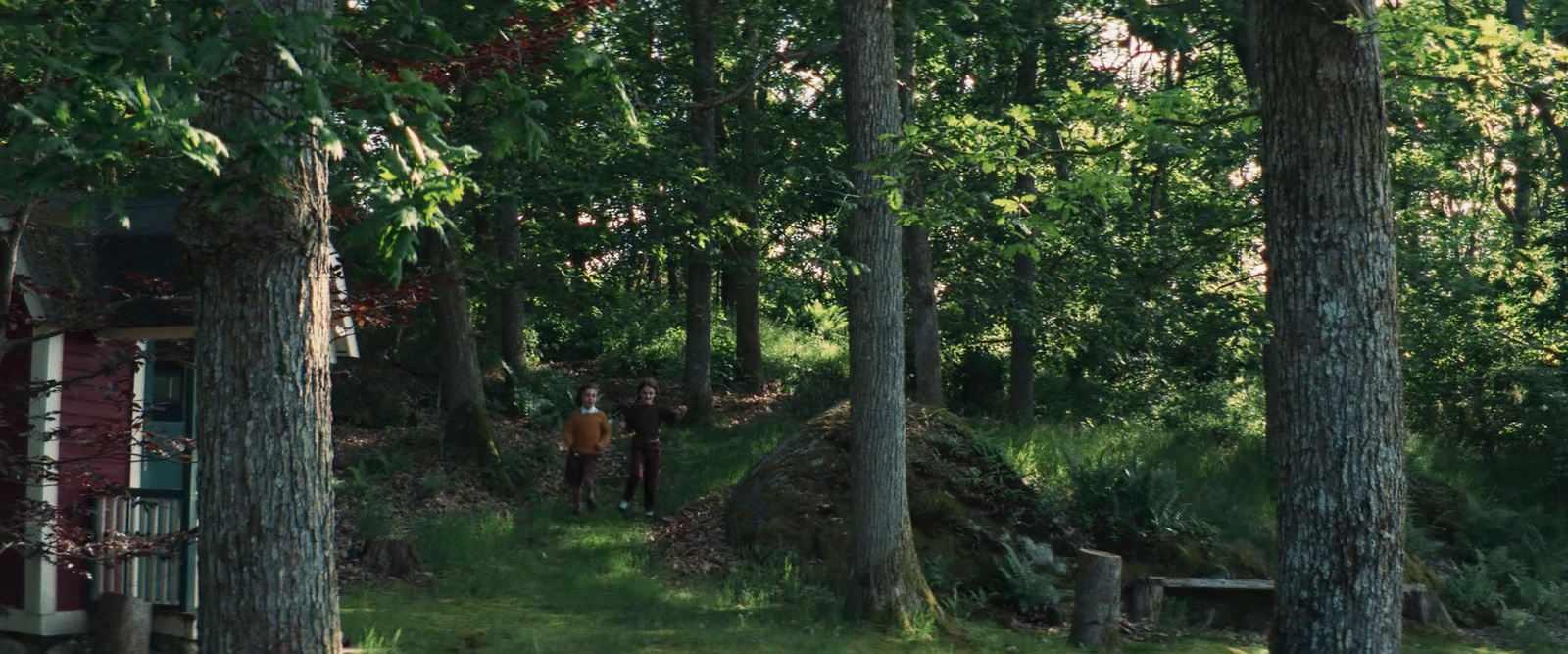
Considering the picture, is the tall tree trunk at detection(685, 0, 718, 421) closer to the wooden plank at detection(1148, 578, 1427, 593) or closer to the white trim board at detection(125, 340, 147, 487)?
the wooden plank at detection(1148, 578, 1427, 593)

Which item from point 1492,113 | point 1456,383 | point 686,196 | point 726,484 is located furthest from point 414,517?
point 1456,383

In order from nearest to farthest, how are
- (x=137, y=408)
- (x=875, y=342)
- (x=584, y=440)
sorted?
(x=137, y=408) < (x=875, y=342) < (x=584, y=440)

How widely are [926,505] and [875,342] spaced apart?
361 centimetres

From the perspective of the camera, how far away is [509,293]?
2023 cm

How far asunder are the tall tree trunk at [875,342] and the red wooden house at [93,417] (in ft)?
15.7

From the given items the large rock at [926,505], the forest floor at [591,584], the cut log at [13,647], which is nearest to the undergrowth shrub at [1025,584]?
the large rock at [926,505]

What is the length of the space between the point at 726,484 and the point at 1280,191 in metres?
11.4

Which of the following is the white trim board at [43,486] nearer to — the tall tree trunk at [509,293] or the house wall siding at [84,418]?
the house wall siding at [84,418]

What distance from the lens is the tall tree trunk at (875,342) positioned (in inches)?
483

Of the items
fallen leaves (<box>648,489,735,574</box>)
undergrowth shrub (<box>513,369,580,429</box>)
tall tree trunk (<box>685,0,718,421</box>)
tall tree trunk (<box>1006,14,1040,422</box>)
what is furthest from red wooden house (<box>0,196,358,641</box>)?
tall tree trunk (<box>1006,14,1040,422</box>)

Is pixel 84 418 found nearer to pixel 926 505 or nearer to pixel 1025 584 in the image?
pixel 926 505

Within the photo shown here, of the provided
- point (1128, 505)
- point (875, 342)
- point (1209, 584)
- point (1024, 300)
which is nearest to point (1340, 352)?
point (875, 342)

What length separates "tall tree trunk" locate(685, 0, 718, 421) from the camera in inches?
752

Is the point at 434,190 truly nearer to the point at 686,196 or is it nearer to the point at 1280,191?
the point at 1280,191
